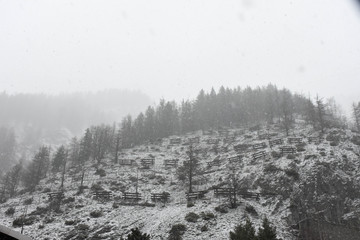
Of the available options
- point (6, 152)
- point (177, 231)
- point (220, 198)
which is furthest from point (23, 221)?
point (6, 152)

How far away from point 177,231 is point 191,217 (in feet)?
11.9

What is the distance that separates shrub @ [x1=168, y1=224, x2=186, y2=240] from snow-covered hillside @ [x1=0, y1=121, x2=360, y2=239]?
2.00ft

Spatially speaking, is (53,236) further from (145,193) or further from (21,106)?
(21,106)

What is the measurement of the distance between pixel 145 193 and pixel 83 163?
30626mm

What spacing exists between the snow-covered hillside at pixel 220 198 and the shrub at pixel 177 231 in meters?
0.61

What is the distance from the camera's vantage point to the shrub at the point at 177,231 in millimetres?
29158

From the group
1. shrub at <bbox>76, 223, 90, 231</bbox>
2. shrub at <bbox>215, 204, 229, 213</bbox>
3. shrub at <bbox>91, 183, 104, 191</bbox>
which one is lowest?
shrub at <bbox>76, 223, 90, 231</bbox>

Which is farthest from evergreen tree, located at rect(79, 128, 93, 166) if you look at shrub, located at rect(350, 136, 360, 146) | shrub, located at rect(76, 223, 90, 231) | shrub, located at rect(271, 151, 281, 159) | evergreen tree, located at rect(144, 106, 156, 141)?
shrub, located at rect(350, 136, 360, 146)

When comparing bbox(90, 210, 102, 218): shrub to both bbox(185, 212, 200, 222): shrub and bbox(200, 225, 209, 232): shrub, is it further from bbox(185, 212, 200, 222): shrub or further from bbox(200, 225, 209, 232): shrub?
bbox(200, 225, 209, 232): shrub

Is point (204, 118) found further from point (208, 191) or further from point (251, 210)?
point (251, 210)

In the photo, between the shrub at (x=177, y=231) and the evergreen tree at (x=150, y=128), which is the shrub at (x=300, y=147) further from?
the evergreen tree at (x=150, y=128)

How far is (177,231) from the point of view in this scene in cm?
3027

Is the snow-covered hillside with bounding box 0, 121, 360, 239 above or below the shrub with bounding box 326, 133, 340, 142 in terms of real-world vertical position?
below

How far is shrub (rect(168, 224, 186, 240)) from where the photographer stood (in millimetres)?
29158
